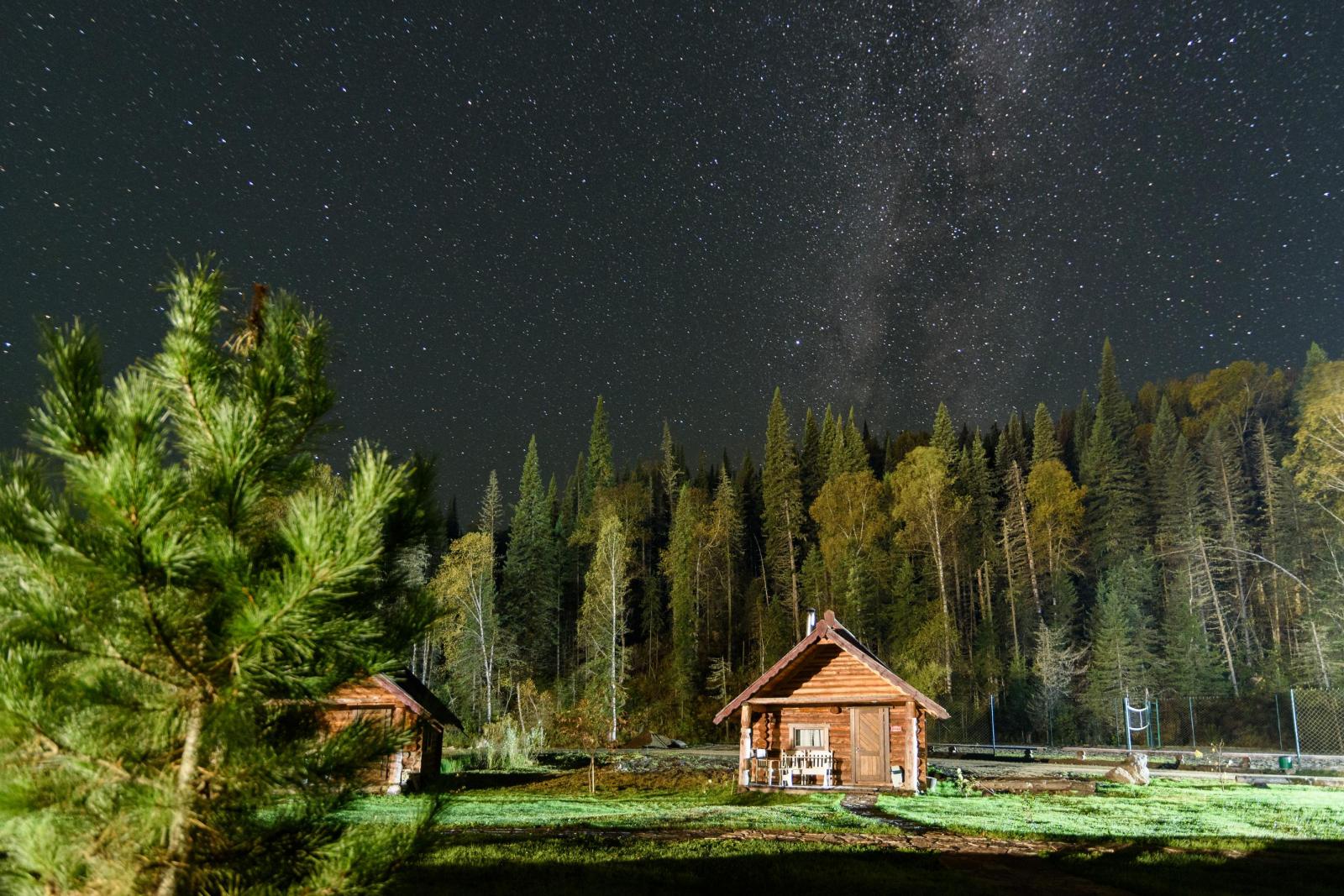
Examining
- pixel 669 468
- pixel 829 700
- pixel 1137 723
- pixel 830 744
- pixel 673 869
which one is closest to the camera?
pixel 673 869

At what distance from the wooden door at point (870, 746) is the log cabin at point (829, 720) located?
23mm

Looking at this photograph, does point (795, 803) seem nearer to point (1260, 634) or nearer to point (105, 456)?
point (105, 456)

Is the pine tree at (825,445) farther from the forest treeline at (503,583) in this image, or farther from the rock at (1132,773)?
the rock at (1132,773)

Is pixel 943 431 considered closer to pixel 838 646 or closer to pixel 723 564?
pixel 723 564

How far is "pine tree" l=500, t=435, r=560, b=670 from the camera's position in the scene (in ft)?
204

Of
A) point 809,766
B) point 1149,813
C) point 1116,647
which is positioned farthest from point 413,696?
point 1116,647

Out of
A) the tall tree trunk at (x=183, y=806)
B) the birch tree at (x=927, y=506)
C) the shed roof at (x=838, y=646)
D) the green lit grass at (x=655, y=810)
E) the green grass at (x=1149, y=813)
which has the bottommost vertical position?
the green lit grass at (x=655, y=810)

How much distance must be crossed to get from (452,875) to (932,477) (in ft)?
160

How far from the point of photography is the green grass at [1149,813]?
1579cm

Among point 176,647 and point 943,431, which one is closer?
point 176,647

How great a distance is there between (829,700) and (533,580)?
43014mm

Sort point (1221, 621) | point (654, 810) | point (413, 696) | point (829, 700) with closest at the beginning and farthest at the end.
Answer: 1. point (654, 810)
2. point (413, 696)
3. point (829, 700)
4. point (1221, 621)

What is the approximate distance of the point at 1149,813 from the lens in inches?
739

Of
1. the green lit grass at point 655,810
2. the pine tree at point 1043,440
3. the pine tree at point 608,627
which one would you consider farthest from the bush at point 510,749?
the pine tree at point 1043,440
